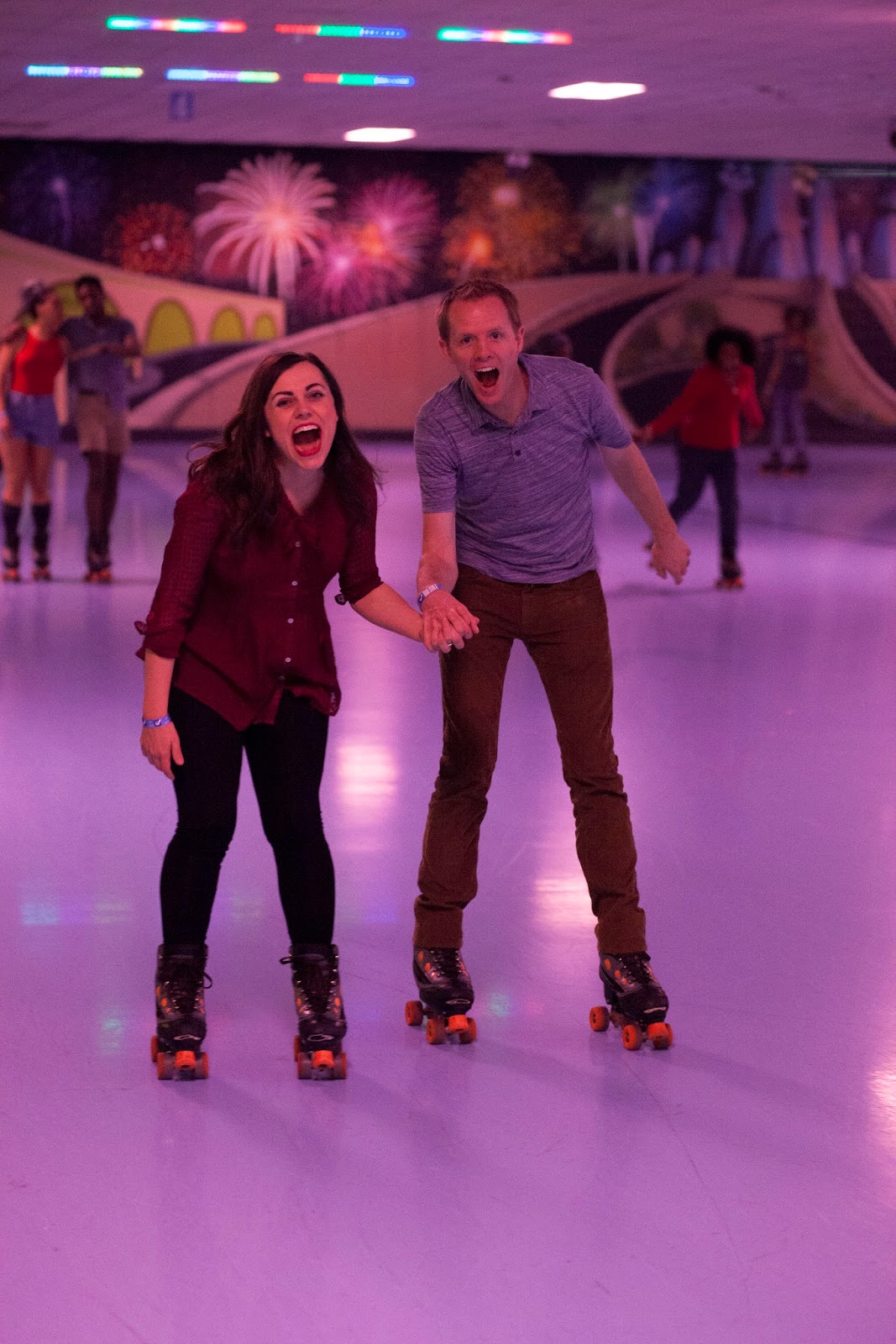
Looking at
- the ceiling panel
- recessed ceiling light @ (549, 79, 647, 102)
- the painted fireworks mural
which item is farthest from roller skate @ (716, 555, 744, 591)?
the painted fireworks mural

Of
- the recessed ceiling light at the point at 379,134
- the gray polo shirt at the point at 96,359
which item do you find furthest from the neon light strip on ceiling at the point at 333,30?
the recessed ceiling light at the point at 379,134

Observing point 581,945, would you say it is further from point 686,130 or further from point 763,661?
point 686,130

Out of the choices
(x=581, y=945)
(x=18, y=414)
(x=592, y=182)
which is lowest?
(x=581, y=945)

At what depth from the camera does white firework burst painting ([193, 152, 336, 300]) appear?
19.6 metres

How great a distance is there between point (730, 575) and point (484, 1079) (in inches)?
237

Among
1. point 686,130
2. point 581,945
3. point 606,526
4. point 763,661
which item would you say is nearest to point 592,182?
point 686,130

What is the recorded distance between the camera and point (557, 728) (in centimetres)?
295

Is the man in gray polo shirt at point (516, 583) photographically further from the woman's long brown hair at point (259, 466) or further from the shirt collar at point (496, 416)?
the woman's long brown hair at point (259, 466)

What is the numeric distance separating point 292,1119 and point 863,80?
12573mm

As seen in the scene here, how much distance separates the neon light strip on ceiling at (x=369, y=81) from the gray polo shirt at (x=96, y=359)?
6368 millimetres

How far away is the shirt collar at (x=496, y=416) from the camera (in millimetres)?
2848

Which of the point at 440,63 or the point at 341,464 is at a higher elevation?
the point at 440,63

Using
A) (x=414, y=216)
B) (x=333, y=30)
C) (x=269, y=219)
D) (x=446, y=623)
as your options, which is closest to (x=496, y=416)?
(x=446, y=623)

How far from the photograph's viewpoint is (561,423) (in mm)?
2875
